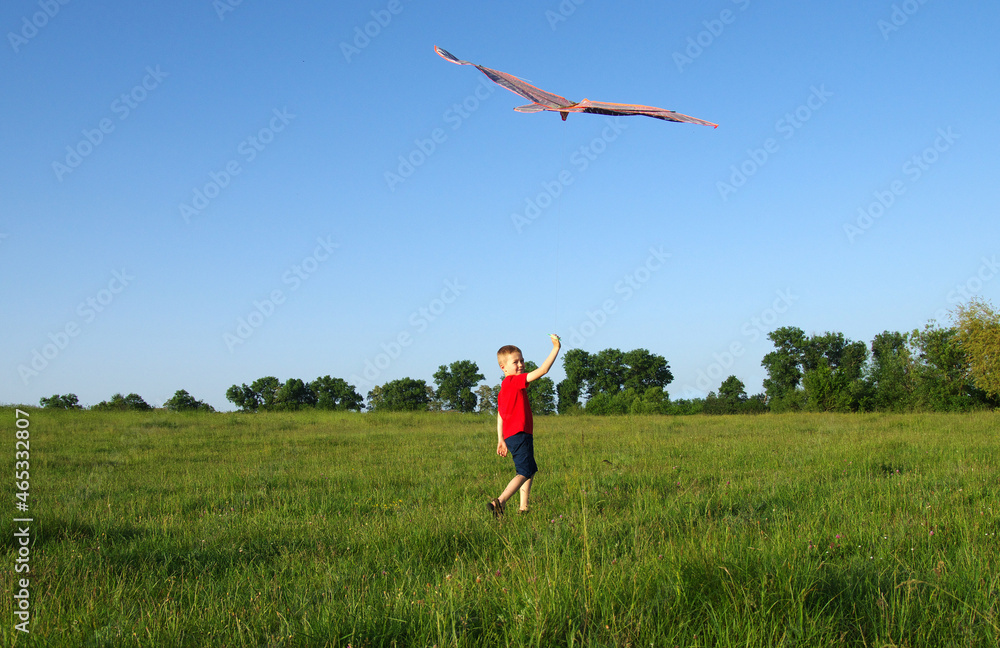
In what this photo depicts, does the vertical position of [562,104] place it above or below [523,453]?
above

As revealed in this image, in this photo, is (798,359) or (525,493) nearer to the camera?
(525,493)

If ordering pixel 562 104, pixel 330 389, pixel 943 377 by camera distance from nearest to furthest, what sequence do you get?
pixel 562 104
pixel 943 377
pixel 330 389

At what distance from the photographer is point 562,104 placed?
4453 mm

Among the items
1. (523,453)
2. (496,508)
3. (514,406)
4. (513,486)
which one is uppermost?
(514,406)

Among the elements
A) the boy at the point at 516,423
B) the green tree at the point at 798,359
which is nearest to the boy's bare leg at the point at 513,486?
the boy at the point at 516,423

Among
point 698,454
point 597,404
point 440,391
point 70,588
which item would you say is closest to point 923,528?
point 70,588

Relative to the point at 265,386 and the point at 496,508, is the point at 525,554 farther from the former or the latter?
the point at 265,386

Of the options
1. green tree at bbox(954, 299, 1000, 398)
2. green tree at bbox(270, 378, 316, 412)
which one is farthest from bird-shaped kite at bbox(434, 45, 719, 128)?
green tree at bbox(270, 378, 316, 412)

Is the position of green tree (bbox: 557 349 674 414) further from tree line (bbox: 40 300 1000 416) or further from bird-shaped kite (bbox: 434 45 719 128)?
bird-shaped kite (bbox: 434 45 719 128)

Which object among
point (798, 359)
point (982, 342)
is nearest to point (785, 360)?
point (798, 359)

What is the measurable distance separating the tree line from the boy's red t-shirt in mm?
19789

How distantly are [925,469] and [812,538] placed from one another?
6036 mm

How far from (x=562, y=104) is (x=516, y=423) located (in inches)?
126

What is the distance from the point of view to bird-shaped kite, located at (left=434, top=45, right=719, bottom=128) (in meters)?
4.25
